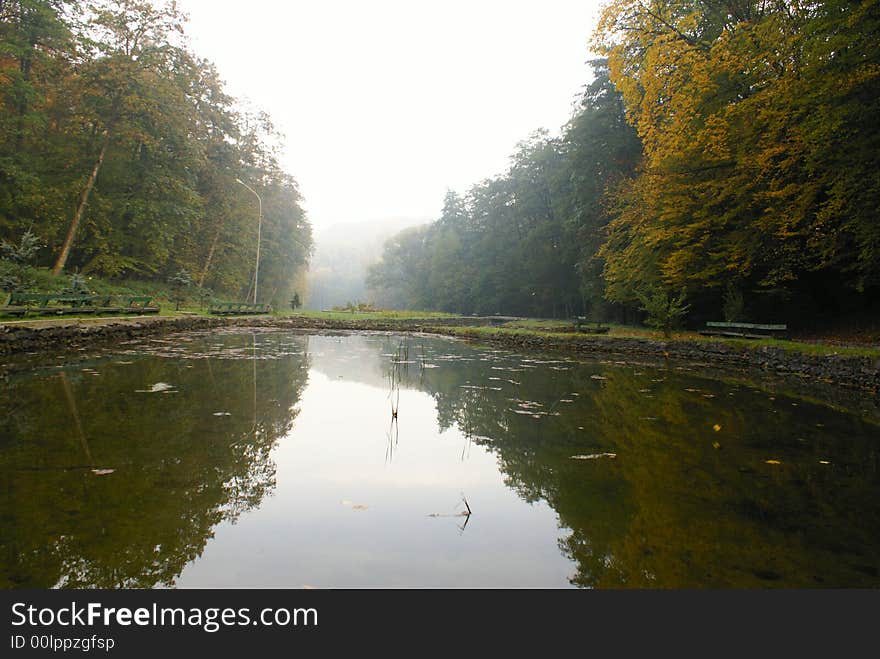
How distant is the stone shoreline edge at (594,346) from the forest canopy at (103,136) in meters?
10.4

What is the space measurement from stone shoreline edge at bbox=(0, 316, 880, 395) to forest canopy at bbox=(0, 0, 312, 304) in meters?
10.4

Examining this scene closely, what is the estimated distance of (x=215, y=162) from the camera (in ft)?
112

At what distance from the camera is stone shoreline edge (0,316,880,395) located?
8.60m

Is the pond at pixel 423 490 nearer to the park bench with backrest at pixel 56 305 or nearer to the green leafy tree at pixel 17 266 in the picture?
the park bench with backrest at pixel 56 305

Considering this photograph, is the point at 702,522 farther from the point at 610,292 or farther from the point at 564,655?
the point at 610,292

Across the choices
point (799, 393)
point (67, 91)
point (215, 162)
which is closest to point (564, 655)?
point (799, 393)

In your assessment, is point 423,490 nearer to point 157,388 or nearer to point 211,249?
point 157,388

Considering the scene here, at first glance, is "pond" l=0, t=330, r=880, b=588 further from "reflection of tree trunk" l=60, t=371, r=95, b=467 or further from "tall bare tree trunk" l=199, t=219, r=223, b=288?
"tall bare tree trunk" l=199, t=219, r=223, b=288

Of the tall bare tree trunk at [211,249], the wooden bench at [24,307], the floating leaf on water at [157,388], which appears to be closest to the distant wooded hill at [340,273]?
the tall bare tree trunk at [211,249]

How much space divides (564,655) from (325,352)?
11344 millimetres

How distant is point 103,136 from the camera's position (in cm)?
2339

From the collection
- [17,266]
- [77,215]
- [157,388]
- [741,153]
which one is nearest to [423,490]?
[157,388]

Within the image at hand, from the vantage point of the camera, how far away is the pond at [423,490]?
82.3 inches

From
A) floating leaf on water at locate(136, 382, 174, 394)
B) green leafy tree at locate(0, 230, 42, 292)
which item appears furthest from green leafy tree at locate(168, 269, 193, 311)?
floating leaf on water at locate(136, 382, 174, 394)
